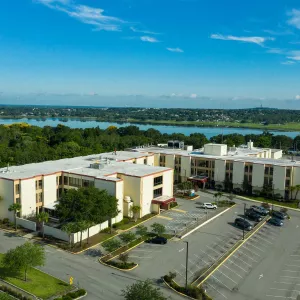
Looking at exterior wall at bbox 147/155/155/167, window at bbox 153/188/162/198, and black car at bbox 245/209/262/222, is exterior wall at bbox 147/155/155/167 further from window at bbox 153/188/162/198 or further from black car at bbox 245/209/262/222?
black car at bbox 245/209/262/222

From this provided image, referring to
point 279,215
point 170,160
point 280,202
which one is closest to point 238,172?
point 280,202

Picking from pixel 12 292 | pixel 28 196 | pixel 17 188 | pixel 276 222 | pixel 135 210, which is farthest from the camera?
pixel 276 222

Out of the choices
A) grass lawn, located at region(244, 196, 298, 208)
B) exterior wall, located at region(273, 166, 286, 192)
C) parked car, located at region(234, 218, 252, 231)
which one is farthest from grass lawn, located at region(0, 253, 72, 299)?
exterior wall, located at region(273, 166, 286, 192)

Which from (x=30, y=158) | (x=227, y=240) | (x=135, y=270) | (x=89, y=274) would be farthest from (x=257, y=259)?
(x=30, y=158)

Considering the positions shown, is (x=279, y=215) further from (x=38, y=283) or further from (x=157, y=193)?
(x=38, y=283)

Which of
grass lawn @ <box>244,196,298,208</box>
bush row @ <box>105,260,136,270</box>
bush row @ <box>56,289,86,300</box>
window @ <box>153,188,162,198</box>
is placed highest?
window @ <box>153,188,162,198</box>

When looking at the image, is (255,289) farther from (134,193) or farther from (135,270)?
(134,193)

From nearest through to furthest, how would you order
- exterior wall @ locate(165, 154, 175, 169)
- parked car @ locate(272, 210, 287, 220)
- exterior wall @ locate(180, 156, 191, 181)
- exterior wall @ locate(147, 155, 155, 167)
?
parked car @ locate(272, 210, 287, 220)
exterior wall @ locate(147, 155, 155, 167)
exterior wall @ locate(180, 156, 191, 181)
exterior wall @ locate(165, 154, 175, 169)
